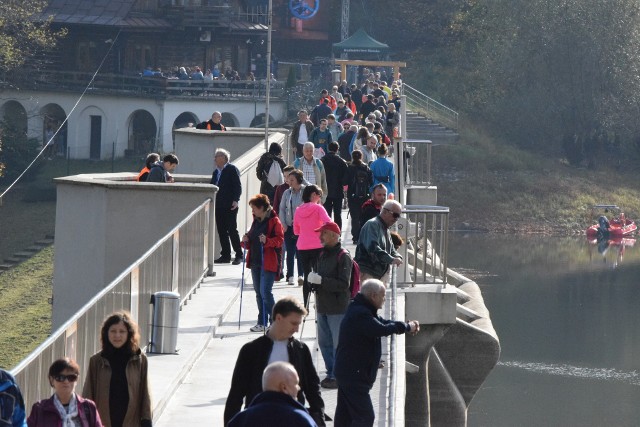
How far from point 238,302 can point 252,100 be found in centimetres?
5250

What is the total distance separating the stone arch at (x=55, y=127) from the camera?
7119 centimetres

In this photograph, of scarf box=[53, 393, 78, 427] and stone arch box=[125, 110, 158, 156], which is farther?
stone arch box=[125, 110, 158, 156]

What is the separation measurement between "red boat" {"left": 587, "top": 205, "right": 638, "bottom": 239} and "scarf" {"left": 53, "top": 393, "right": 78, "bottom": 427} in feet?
221

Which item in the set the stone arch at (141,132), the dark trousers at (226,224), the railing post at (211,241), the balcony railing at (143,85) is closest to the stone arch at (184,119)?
the stone arch at (141,132)

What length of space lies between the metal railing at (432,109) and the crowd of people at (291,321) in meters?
45.5

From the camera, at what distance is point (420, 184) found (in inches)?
1364

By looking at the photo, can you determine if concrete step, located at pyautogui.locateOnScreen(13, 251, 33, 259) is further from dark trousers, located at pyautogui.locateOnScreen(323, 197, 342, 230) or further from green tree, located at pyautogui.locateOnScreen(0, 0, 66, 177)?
dark trousers, located at pyautogui.locateOnScreen(323, 197, 342, 230)

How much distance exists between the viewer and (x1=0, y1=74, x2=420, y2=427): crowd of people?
26.2 feet

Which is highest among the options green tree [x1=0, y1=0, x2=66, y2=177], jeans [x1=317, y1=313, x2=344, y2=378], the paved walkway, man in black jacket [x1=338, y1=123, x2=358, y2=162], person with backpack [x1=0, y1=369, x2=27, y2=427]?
green tree [x1=0, y1=0, x2=66, y2=177]

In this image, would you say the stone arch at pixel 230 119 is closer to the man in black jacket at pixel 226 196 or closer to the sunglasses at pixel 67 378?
the man in black jacket at pixel 226 196

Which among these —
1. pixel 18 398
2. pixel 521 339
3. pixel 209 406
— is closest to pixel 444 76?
pixel 521 339

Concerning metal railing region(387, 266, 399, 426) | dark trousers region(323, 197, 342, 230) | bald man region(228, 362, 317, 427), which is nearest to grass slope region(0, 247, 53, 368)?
dark trousers region(323, 197, 342, 230)

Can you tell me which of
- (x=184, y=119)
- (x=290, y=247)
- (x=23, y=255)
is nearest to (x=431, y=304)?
(x=290, y=247)

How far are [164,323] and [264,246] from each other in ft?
4.27
